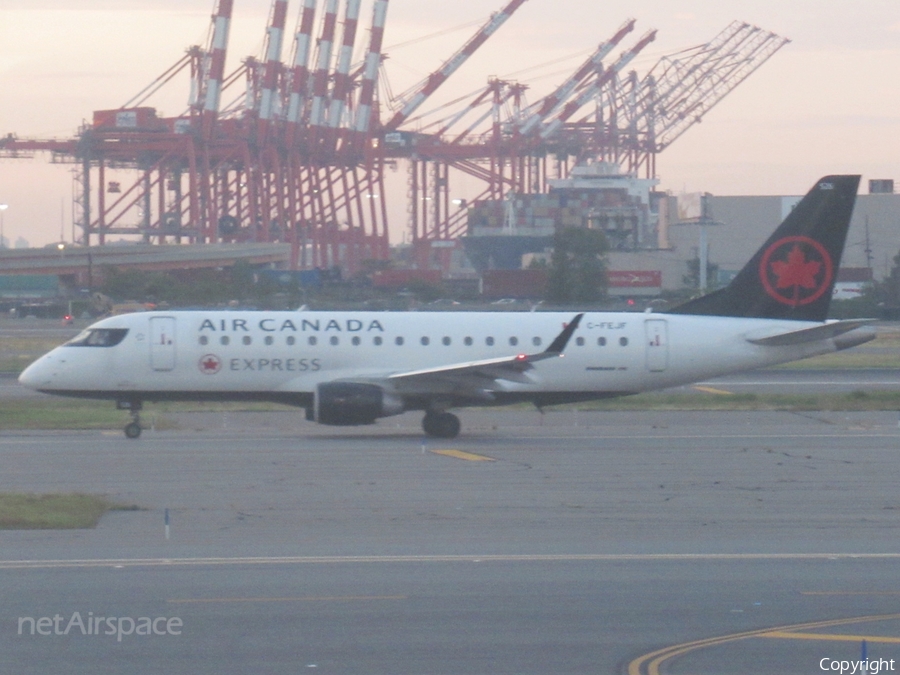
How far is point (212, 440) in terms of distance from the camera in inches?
854

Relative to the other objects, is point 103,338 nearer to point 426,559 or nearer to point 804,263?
point 426,559

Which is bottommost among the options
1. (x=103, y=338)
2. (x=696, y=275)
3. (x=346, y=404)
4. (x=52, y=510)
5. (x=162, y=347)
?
(x=52, y=510)

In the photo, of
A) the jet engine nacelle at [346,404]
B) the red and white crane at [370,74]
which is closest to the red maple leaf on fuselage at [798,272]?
the jet engine nacelle at [346,404]

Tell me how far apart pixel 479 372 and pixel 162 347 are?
5948mm

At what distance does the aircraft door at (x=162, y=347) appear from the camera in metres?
22.2

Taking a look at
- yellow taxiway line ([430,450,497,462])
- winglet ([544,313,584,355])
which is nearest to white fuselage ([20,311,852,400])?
winglet ([544,313,584,355])

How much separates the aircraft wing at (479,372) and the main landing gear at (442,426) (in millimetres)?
557

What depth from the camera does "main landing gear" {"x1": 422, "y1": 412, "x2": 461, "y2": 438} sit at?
22453mm

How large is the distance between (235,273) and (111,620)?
2487 inches

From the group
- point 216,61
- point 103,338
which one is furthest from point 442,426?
point 216,61

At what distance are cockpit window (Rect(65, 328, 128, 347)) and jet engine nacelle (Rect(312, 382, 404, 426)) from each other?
3.96m

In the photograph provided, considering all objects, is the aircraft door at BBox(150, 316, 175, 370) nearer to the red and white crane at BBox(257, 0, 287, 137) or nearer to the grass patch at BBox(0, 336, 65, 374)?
the grass patch at BBox(0, 336, 65, 374)

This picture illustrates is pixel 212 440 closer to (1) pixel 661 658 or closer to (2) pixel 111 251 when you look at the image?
(1) pixel 661 658

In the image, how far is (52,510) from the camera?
13.7m
